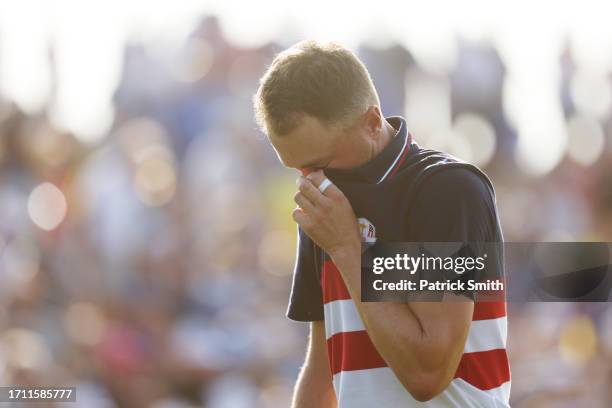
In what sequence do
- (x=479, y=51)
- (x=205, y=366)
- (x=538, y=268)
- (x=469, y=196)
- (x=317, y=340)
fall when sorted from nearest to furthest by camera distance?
(x=469, y=196) → (x=317, y=340) → (x=538, y=268) → (x=205, y=366) → (x=479, y=51)

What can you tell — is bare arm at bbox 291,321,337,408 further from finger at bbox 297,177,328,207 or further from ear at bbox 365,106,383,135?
ear at bbox 365,106,383,135

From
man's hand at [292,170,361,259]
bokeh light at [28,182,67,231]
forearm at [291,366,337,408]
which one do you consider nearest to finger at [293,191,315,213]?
man's hand at [292,170,361,259]

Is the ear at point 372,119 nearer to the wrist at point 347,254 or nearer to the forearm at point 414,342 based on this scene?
the wrist at point 347,254

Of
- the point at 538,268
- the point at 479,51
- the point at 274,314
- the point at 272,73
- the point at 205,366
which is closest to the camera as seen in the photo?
the point at 272,73

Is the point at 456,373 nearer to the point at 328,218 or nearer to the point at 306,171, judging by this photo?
the point at 328,218

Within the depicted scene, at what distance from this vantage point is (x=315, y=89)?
8.81 feet

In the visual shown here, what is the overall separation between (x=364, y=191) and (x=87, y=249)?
432cm

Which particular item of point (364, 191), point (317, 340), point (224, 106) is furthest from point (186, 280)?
point (364, 191)

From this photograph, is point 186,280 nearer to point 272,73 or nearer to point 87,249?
point 87,249

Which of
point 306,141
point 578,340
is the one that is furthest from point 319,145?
point 578,340

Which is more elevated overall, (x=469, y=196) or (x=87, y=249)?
(x=87, y=249)

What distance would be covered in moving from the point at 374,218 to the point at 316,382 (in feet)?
2.11

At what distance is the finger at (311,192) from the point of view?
2.68 metres

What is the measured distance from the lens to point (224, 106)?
7.35m
